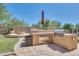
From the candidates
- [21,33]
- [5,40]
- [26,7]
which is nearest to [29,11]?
[26,7]

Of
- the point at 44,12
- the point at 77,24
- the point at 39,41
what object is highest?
the point at 44,12

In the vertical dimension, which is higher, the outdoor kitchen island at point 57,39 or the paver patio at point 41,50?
the outdoor kitchen island at point 57,39

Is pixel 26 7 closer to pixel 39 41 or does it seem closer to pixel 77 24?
pixel 39 41

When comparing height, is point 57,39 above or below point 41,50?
above

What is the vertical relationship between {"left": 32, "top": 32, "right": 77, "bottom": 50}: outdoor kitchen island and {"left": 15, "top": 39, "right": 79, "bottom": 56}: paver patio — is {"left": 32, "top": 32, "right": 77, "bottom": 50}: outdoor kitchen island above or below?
above

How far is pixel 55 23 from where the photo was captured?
12.1 ft

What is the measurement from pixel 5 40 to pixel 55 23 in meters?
0.97

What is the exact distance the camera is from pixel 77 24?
12.0ft

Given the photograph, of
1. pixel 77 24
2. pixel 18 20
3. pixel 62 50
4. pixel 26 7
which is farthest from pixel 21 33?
pixel 77 24

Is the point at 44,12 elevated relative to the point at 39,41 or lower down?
elevated

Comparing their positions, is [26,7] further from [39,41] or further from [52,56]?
[52,56]

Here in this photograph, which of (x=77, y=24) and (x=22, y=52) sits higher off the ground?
(x=77, y=24)

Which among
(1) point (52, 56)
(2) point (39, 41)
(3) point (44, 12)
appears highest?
(3) point (44, 12)

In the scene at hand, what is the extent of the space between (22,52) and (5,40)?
38 centimetres
